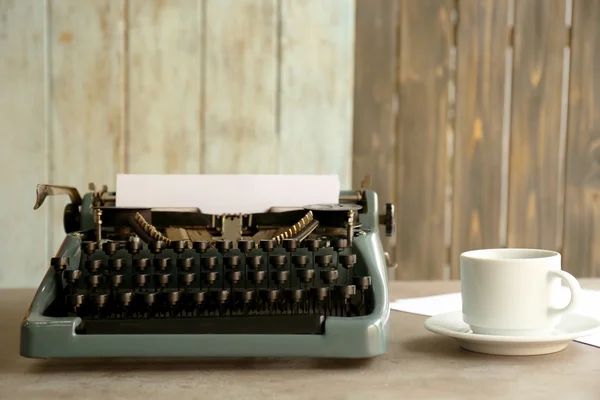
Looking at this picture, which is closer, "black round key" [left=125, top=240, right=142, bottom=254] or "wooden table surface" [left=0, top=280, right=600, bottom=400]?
"wooden table surface" [left=0, top=280, right=600, bottom=400]

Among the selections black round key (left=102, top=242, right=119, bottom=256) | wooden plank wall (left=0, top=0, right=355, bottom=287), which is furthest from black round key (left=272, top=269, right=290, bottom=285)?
wooden plank wall (left=0, top=0, right=355, bottom=287)

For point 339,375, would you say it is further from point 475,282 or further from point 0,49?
point 0,49

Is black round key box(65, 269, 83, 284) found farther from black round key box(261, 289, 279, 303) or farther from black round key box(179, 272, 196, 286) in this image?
black round key box(261, 289, 279, 303)

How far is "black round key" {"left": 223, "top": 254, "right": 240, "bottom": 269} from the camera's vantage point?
0.89 meters

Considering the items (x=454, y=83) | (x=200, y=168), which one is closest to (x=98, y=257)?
(x=200, y=168)

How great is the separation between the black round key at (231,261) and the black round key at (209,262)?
0.01 m

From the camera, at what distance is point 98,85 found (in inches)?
75.0

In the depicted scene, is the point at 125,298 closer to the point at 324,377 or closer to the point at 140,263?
the point at 140,263

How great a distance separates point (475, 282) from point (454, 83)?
1337mm

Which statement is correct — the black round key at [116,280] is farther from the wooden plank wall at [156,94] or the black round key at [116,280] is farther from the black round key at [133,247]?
the wooden plank wall at [156,94]

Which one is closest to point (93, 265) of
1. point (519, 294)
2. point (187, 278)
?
point (187, 278)

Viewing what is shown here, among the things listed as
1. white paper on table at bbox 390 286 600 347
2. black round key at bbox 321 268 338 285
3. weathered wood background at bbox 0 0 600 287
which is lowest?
white paper on table at bbox 390 286 600 347

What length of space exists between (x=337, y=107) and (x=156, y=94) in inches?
19.5

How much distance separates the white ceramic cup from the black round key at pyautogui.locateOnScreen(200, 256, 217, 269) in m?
0.31
